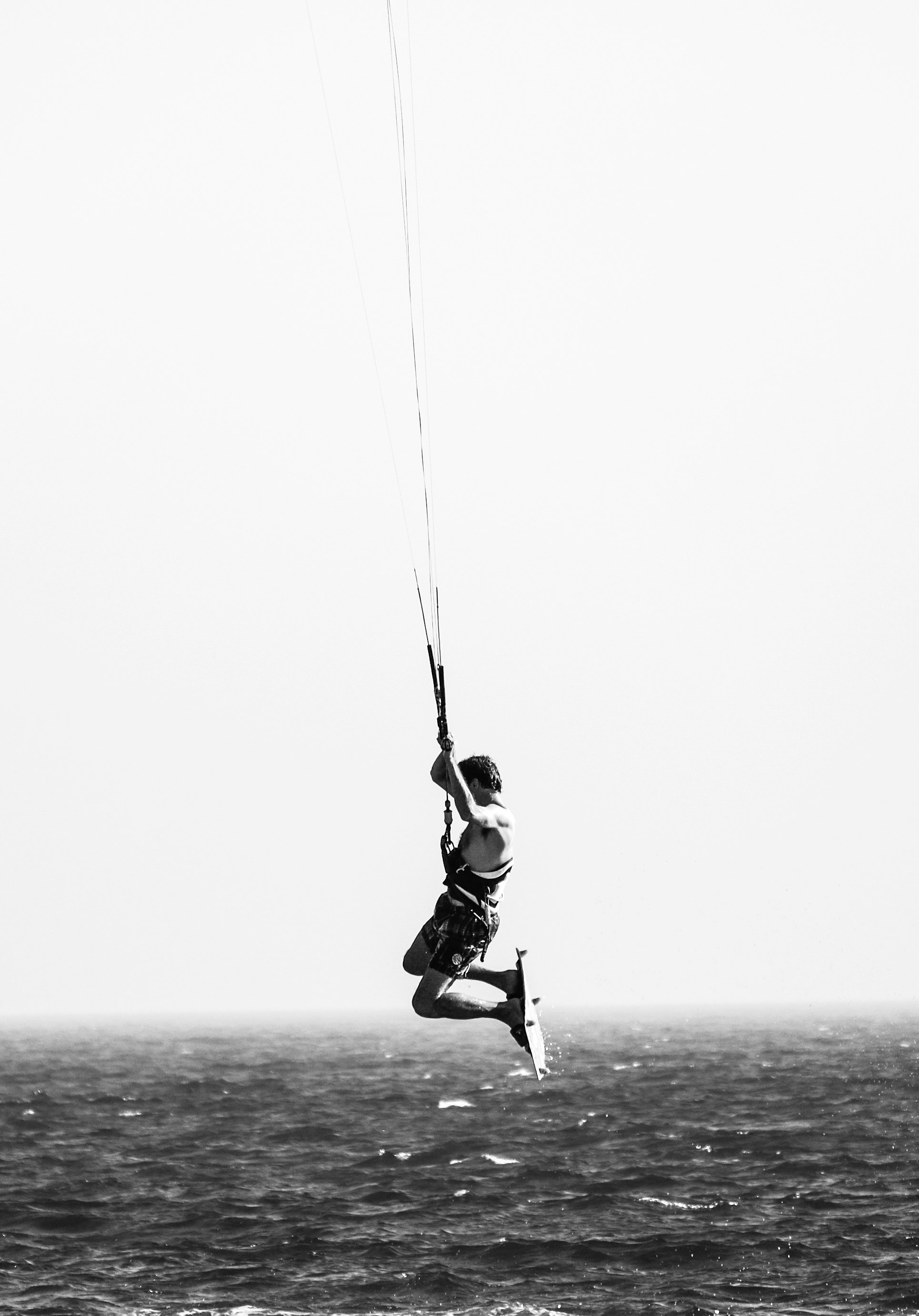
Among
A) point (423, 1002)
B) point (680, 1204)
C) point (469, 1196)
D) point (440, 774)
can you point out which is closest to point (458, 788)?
point (440, 774)

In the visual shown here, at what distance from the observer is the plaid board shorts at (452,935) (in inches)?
656

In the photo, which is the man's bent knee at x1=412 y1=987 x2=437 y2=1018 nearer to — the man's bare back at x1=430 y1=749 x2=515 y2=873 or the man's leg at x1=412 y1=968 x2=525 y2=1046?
the man's leg at x1=412 y1=968 x2=525 y2=1046

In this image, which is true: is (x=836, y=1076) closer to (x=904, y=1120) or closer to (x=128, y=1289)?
(x=904, y=1120)

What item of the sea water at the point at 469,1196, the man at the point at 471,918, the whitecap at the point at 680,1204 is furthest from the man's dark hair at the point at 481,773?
the whitecap at the point at 680,1204

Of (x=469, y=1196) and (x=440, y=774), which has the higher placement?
(x=440, y=774)

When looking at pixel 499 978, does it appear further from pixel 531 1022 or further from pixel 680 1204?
pixel 680 1204

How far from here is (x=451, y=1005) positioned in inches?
663

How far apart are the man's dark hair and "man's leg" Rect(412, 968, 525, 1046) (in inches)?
75.3

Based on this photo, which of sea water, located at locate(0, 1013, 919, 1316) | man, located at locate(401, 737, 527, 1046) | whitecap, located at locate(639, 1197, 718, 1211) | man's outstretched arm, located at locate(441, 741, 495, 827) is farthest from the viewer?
whitecap, located at locate(639, 1197, 718, 1211)

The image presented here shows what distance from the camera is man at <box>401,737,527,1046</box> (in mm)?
16266

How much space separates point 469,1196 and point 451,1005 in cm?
4098

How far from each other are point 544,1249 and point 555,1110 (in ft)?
116

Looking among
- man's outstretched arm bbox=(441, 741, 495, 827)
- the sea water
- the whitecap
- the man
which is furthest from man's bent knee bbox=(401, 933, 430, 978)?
the whitecap

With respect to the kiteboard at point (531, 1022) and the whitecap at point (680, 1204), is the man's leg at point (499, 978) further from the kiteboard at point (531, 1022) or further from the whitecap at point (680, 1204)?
the whitecap at point (680, 1204)
